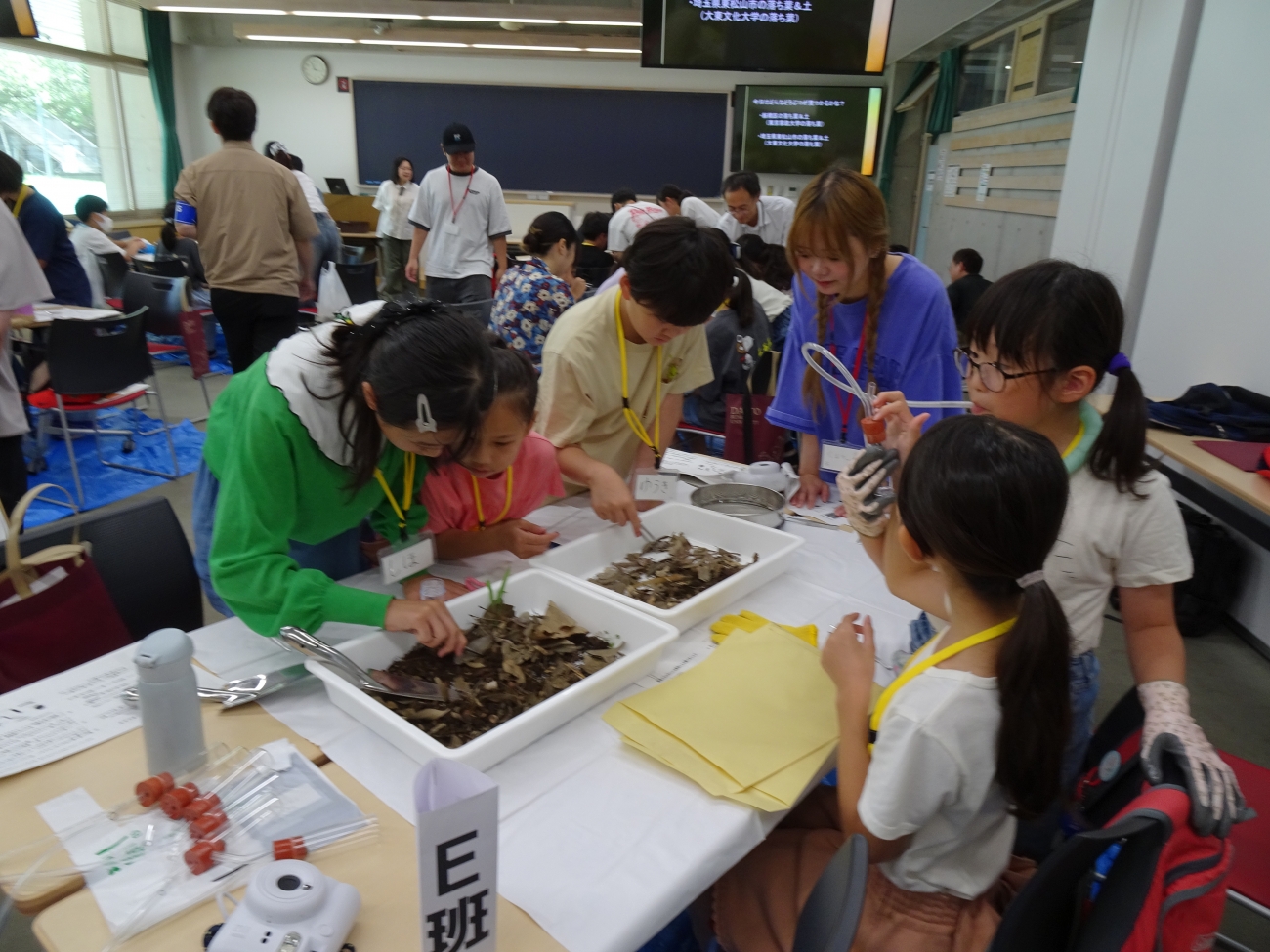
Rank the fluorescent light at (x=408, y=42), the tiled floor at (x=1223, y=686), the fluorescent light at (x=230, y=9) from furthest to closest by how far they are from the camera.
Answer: the fluorescent light at (x=408, y=42) < the fluorescent light at (x=230, y=9) < the tiled floor at (x=1223, y=686)

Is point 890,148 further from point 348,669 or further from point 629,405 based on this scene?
point 348,669

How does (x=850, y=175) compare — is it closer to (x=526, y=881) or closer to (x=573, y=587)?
(x=573, y=587)

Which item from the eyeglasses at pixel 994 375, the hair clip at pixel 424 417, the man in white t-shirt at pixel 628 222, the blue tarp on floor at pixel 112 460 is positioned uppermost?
the man in white t-shirt at pixel 628 222

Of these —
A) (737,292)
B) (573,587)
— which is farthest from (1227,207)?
(573,587)

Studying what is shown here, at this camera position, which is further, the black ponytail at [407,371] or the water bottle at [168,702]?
the black ponytail at [407,371]

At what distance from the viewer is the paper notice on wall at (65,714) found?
0.99m

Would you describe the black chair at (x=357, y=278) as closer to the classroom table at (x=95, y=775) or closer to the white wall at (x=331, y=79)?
the white wall at (x=331, y=79)

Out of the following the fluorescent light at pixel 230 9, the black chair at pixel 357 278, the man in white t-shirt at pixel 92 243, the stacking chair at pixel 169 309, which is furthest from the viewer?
the fluorescent light at pixel 230 9

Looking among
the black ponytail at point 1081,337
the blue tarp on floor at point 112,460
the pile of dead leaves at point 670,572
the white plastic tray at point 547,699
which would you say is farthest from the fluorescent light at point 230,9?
the black ponytail at point 1081,337

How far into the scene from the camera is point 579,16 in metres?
7.80

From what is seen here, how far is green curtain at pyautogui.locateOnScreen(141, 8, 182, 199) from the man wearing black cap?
18.2 ft

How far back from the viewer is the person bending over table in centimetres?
115

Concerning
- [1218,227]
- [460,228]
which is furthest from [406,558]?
[460,228]

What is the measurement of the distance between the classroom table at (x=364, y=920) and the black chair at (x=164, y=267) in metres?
5.97
